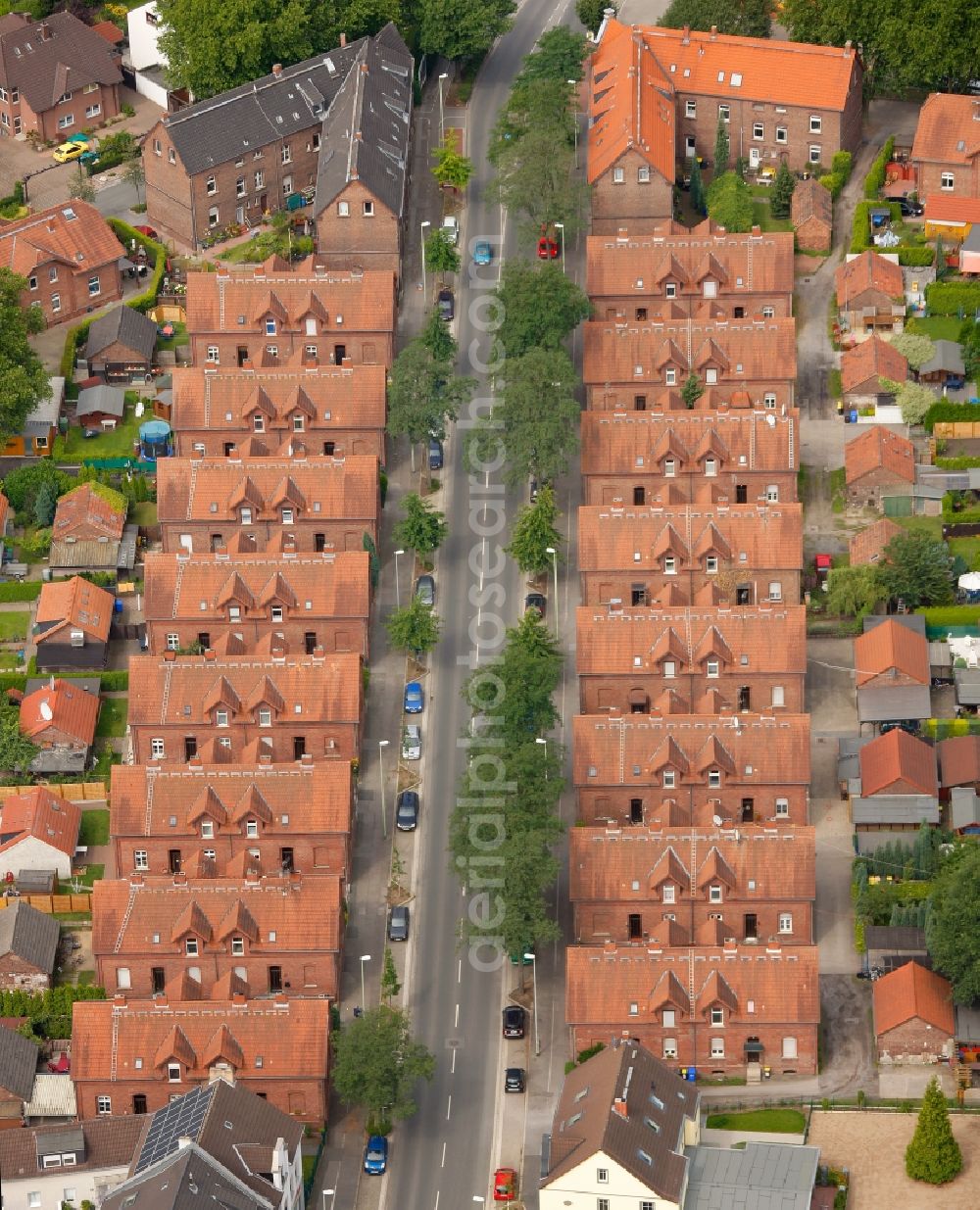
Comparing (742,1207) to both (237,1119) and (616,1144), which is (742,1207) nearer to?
(616,1144)

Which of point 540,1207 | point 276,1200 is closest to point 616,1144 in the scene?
point 540,1207

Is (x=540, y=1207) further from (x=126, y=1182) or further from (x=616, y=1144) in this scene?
(x=126, y=1182)

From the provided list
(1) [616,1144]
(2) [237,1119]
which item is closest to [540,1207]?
(1) [616,1144]

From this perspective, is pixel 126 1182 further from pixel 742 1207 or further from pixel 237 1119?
pixel 742 1207

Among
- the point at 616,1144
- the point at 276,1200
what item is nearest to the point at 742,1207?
the point at 616,1144

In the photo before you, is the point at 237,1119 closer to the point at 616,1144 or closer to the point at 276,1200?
the point at 276,1200
